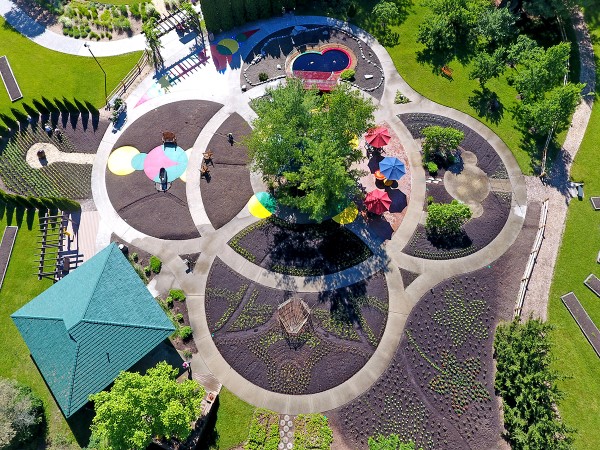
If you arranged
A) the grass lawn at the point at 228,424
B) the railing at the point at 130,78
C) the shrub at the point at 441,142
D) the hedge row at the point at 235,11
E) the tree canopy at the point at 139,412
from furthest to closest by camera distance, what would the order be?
the hedge row at the point at 235,11 → the railing at the point at 130,78 → the shrub at the point at 441,142 → the grass lawn at the point at 228,424 → the tree canopy at the point at 139,412

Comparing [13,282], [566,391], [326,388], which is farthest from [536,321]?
[13,282]

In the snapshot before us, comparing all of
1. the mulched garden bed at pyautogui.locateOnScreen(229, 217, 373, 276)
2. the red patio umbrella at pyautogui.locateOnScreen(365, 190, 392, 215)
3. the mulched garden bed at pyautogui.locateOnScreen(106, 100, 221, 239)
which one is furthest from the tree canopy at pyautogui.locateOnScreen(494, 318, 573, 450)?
the mulched garden bed at pyautogui.locateOnScreen(106, 100, 221, 239)

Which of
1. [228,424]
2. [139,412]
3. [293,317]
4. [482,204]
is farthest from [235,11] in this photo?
[228,424]

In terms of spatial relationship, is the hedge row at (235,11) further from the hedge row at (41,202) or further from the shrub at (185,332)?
the shrub at (185,332)

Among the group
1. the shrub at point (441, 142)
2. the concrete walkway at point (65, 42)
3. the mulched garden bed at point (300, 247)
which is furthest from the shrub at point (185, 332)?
the concrete walkway at point (65, 42)

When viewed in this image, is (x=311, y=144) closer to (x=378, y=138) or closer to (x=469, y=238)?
(x=378, y=138)

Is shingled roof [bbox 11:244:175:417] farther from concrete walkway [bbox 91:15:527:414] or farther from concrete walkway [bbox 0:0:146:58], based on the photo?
concrete walkway [bbox 0:0:146:58]
